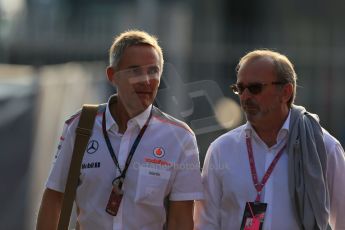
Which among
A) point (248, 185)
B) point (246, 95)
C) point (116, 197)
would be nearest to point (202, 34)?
point (246, 95)

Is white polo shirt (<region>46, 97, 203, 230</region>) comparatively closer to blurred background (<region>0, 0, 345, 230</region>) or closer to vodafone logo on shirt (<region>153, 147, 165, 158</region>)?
vodafone logo on shirt (<region>153, 147, 165, 158</region>)

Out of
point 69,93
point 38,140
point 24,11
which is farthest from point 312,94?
point 38,140

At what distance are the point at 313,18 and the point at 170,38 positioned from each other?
7.56 m

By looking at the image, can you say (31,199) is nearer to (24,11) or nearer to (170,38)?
(170,38)

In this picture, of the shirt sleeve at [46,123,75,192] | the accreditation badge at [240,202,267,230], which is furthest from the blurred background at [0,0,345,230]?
the shirt sleeve at [46,123,75,192]

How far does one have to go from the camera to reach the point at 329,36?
34656 mm

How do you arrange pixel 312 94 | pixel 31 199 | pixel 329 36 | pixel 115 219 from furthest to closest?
pixel 329 36, pixel 312 94, pixel 31 199, pixel 115 219

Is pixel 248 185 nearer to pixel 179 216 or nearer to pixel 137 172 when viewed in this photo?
pixel 179 216

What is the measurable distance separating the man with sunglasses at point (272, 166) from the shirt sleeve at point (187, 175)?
28 cm

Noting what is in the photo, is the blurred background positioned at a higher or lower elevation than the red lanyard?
lower

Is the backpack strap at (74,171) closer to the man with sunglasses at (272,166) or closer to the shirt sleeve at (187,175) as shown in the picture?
the shirt sleeve at (187,175)

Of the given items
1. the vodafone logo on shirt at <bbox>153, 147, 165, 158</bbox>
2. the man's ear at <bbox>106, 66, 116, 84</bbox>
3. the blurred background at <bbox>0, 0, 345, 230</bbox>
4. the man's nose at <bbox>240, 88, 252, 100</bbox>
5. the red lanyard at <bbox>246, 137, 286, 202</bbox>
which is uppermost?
the man's ear at <bbox>106, 66, 116, 84</bbox>

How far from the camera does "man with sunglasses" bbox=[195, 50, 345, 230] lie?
5.30 metres

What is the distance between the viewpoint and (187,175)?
520 cm
